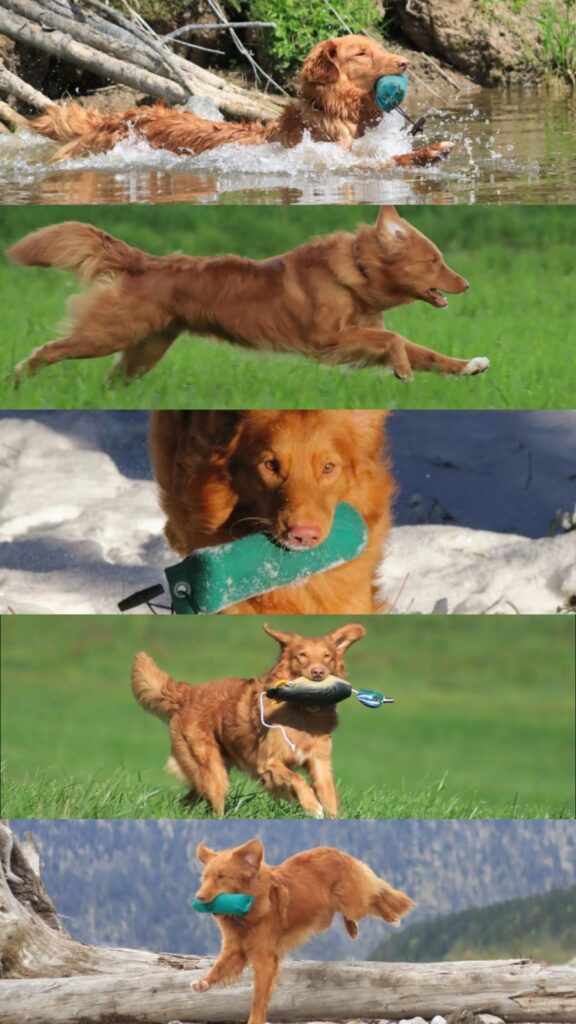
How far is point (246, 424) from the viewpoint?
4273 millimetres

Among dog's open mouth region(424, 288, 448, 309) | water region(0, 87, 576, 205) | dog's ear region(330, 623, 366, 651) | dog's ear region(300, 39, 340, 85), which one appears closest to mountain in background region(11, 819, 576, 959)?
dog's ear region(330, 623, 366, 651)

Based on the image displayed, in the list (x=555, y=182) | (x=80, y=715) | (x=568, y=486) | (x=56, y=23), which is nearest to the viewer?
(x=568, y=486)

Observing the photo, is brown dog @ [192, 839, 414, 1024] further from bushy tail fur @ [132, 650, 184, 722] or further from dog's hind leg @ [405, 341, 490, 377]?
dog's hind leg @ [405, 341, 490, 377]

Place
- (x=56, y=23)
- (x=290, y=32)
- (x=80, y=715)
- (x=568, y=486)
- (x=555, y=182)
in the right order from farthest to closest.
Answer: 1. (x=290, y=32)
2. (x=56, y=23)
3. (x=555, y=182)
4. (x=80, y=715)
5. (x=568, y=486)

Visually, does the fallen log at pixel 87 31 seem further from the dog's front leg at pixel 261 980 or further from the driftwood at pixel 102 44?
the dog's front leg at pixel 261 980

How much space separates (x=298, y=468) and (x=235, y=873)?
47.4 inches

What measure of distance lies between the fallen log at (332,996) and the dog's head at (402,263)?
188 centimetres

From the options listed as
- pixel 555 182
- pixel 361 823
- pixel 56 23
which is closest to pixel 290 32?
pixel 56 23

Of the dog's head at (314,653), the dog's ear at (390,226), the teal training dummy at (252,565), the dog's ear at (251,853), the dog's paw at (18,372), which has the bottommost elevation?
the dog's ear at (251,853)

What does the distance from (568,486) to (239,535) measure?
100cm

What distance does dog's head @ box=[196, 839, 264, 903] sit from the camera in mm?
3662

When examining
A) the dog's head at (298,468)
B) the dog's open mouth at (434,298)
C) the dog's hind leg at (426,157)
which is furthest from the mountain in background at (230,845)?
the dog's hind leg at (426,157)

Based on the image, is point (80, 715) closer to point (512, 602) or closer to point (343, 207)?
point (512, 602)

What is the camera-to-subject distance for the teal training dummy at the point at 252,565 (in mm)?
4324
